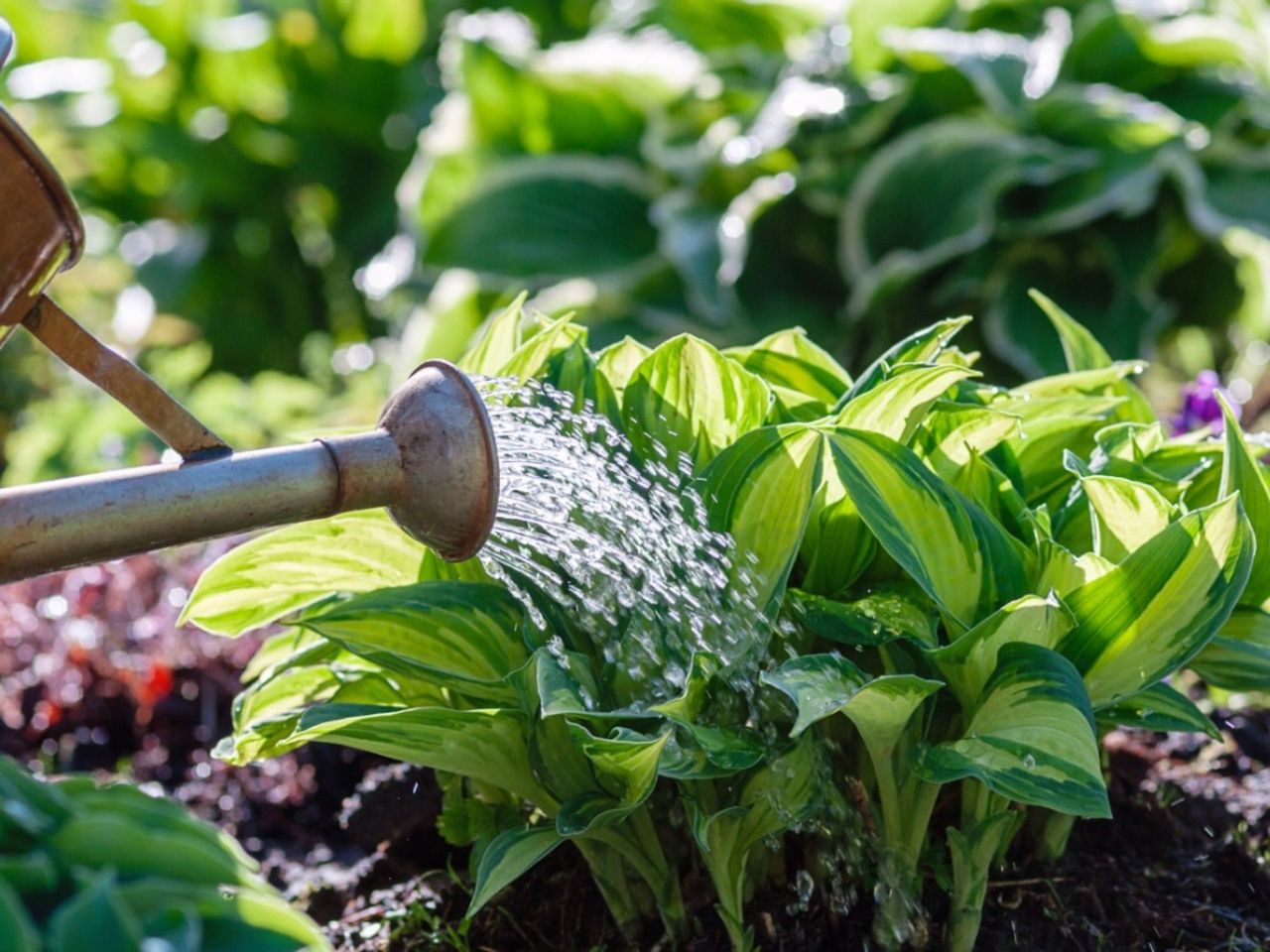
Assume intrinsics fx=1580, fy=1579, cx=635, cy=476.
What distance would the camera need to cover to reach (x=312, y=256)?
6.06m

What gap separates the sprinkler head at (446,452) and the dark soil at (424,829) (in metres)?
0.53

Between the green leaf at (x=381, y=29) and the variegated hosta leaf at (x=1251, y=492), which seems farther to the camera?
the green leaf at (x=381, y=29)

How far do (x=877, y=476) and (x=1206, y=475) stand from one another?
1.87 feet

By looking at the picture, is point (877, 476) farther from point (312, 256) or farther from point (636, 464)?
point (312, 256)

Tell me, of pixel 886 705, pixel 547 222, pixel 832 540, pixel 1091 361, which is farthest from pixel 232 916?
pixel 547 222

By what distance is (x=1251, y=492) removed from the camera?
5.79ft

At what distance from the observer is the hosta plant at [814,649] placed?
5.15ft

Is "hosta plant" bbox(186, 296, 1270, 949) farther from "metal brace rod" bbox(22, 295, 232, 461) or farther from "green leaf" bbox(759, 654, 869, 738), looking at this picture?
"metal brace rod" bbox(22, 295, 232, 461)

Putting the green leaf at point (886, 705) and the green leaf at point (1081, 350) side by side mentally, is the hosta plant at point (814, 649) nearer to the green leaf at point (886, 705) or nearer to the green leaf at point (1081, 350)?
the green leaf at point (886, 705)

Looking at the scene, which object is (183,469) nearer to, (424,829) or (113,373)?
(113,373)

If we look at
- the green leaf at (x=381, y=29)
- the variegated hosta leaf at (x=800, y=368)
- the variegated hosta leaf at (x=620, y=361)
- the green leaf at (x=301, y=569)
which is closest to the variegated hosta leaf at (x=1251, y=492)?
the variegated hosta leaf at (x=800, y=368)

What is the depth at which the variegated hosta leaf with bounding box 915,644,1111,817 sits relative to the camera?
148 cm

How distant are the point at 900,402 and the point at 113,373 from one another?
804 mm

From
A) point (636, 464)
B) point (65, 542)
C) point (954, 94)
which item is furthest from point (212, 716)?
point (954, 94)
